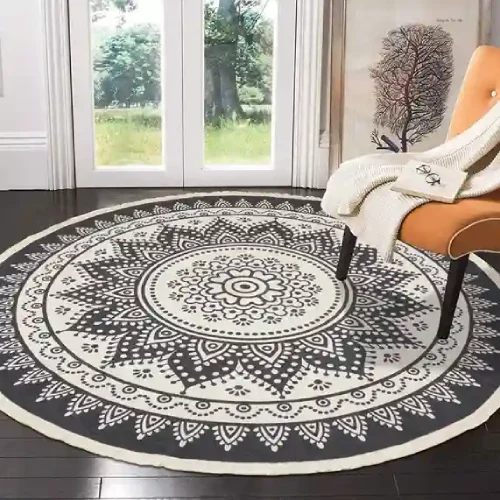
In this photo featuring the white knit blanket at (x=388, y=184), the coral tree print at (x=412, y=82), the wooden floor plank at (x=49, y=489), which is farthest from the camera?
the coral tree print at (x=412, y=82)

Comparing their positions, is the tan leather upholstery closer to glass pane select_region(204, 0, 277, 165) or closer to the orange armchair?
the orange armchair

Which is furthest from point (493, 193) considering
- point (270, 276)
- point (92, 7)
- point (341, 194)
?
point (92, 7)

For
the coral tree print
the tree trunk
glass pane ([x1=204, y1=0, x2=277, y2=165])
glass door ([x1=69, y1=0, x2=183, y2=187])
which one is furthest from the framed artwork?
glass door ([x1=69, y1=0, x2=183, y2=187])

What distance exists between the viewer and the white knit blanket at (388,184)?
2.86 metres

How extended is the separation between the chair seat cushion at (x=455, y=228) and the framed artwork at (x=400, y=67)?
1537 millimetres

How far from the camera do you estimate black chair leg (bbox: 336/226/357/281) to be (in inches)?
128

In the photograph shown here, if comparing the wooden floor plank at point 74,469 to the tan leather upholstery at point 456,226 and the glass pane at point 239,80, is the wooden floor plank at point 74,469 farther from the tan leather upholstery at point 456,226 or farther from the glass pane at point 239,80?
the glass pane at point 239,80

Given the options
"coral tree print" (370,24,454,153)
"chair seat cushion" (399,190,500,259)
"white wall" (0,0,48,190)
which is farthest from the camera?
"coral tree print" (370,24,454,153)

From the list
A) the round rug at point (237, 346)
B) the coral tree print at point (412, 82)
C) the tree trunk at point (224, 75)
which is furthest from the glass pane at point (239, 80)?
the round rug at point (237, 346)

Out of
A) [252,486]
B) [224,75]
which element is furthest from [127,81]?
[252,486]

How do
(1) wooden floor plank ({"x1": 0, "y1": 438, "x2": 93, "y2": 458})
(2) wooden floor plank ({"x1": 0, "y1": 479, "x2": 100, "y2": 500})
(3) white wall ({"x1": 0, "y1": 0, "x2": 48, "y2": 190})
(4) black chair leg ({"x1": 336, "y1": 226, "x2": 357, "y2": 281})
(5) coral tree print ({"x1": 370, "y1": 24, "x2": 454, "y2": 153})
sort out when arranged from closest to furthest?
(2) wooden floor plank ({"x1": 0, "y1": 479, "x2": 100, "y2": 500}) < (1) wooden floor plank ({"x1": 0, "y1": 438, "x2": 93, "y2": 458}) < (4) black chair leg ({"x1": 336, "y1": 226, "x2": 357, "y2": 281}) < (3) white wall ({"x1": 0, "y1": 0, "x2": 48, "y2": 190}) < (5) coral tree print ({"x1": 370, "y1": 24, "x2": 454, "y2": 153})

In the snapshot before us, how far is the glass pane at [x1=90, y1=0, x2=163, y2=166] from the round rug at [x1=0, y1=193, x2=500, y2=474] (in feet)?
1.98

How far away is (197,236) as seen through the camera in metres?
3.72

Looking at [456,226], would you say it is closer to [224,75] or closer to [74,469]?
[74,469]
